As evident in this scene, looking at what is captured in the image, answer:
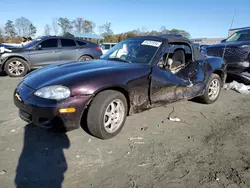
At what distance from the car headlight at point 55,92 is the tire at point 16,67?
20.7 feet

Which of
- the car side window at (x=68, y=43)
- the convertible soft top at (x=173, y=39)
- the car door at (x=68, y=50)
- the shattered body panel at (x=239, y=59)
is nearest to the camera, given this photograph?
the convertible soft top at (x=173, y=39)

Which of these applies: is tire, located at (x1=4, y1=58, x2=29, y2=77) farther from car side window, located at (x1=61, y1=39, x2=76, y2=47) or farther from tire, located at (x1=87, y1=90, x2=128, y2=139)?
tire, located at (x1=87, y1=90, x2=128, y2=139)

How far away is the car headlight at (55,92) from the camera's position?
8.50 feet

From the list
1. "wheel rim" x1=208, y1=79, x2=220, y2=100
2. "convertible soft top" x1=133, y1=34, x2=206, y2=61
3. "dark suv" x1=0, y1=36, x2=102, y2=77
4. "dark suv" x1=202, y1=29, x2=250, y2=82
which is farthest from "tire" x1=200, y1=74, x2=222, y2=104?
"dark suv" x1=0, y1=36, x2=102, y2=77

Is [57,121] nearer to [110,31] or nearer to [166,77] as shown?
[166,77]

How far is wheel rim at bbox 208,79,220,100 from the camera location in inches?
190

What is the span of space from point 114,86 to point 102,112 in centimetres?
42

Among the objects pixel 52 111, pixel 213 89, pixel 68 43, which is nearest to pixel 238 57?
pixel 213 89

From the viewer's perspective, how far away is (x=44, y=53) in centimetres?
839

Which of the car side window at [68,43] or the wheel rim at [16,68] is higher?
the car side window at [68,43]

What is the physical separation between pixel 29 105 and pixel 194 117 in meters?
3.01

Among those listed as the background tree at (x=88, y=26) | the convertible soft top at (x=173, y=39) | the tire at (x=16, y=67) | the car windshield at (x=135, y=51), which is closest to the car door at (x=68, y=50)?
the tire at (x=16, y=67)

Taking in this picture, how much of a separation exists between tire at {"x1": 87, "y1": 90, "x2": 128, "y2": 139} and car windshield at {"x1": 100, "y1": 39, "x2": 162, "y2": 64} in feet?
3.00

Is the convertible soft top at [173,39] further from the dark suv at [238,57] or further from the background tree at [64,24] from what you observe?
the background tree at [64,24]
